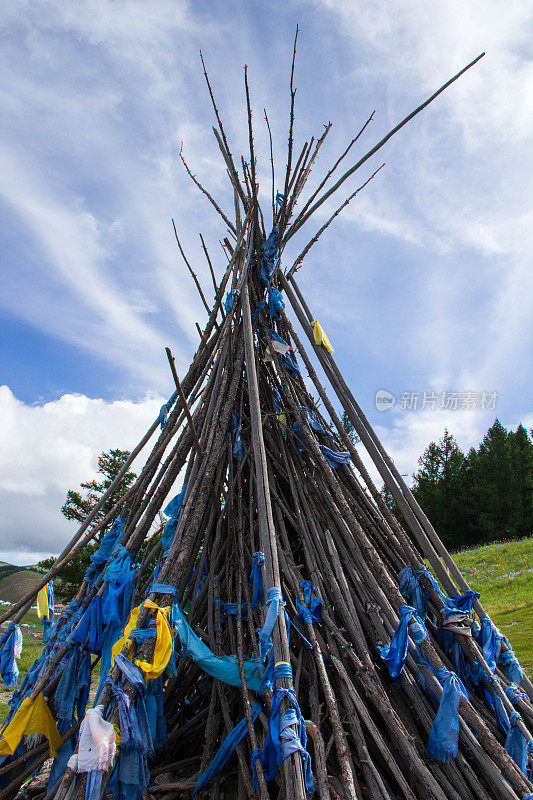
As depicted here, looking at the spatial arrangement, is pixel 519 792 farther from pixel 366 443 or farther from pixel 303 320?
pixel 303 320

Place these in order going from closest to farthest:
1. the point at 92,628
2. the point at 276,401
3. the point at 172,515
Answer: the point at 92,628
the point at 172,515
the point at 276,401

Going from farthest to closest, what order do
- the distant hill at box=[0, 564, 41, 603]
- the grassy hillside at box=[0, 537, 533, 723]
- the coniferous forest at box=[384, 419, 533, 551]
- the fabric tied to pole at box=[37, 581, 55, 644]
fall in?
the distant hill at box=[0, 564, 41, 603] < the coniferous forest at box=[384, 419, 533, 551] < the grassy hillside at box=[0, 537, 533, 723] < the fabric tied to pole at box=[37, 581, 55, 644]

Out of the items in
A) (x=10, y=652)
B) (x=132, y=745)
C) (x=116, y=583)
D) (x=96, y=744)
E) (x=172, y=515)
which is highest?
(x=172, y=515)

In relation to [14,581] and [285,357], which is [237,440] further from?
[14,581]

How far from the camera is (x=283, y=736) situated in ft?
6.39

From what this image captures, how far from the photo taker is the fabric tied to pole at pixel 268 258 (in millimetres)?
4164

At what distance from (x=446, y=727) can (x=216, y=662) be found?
1182mm

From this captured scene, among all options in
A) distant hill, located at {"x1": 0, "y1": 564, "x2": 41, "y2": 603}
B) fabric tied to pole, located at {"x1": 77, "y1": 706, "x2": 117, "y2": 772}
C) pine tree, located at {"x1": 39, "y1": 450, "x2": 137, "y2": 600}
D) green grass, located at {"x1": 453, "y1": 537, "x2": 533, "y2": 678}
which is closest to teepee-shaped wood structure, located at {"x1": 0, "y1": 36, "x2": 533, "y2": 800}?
fabric tied to pole, located at {"x1": 77, "y1": 706, "x2": 117, "y2": 772}

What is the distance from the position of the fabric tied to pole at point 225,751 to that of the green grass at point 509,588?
9.70ft

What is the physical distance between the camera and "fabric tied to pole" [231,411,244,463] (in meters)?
3.74

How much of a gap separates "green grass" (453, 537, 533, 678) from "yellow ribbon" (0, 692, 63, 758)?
3.76 meters

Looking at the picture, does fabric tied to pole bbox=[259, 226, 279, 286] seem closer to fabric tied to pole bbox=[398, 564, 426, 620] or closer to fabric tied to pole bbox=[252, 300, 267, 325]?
fabric tied to pole bbox=[252, 300, 267, 325]

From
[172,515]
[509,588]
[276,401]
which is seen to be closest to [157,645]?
[172,515]

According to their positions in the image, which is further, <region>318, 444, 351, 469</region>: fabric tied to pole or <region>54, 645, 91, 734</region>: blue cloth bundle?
<region>318, 444, 351, 469</region>: fabric tied to pole
